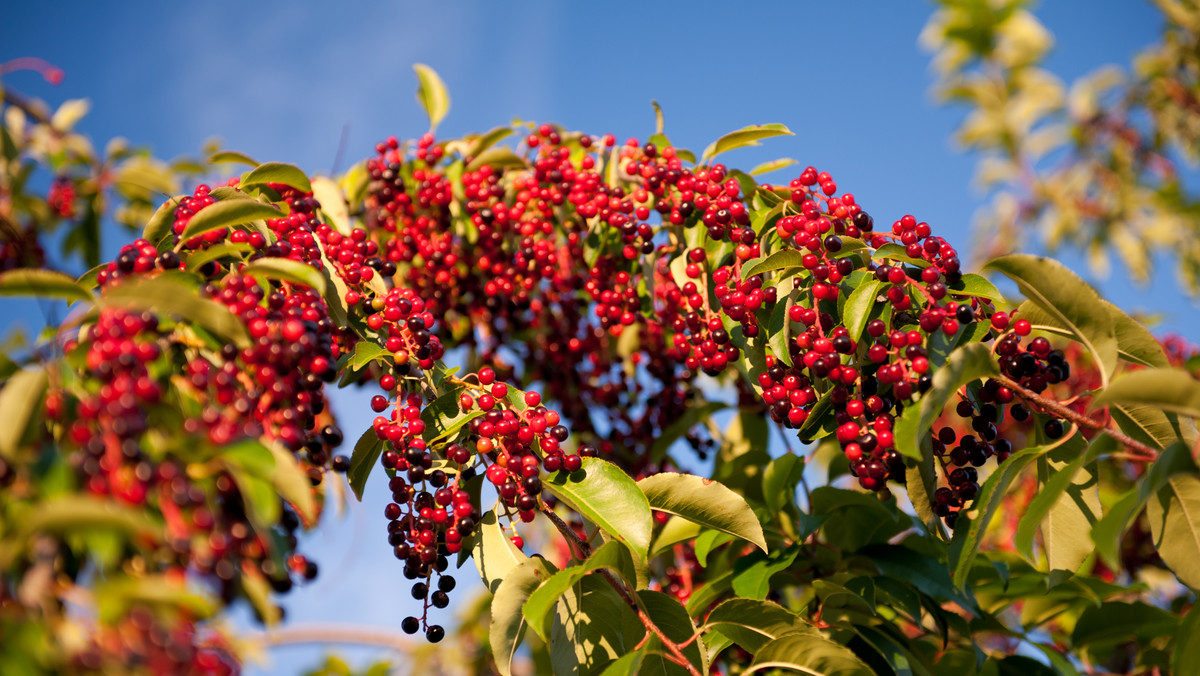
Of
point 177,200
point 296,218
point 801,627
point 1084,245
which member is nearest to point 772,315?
point 801,627

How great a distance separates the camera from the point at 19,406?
102cm

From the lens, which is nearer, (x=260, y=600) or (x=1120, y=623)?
(x=260, y=600)

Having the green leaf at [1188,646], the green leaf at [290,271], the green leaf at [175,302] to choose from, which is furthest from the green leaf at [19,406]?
the green leaf at [1188,646]

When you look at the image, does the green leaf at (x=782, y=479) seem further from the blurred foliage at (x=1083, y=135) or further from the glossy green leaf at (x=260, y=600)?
the blurred foliage at (x=1083, y=135)

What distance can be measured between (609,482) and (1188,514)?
1.10 m

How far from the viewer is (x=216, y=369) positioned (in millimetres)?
1295

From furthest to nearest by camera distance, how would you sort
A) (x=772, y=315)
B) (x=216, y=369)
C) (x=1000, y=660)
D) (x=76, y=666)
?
(x=1000, y=660), (x=772, y=315), (x=216, y=369), (x=76, y=666)

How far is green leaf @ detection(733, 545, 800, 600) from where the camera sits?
189cm

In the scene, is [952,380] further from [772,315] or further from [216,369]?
[216,369]

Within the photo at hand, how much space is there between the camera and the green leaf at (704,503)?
5.56 ft

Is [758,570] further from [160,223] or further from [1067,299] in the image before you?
[160,223]

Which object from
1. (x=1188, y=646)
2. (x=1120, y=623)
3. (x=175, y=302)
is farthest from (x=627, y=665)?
(x=1120, y=623)

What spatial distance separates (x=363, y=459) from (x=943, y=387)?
1249 mm

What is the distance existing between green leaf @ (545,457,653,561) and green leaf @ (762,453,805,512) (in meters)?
0.71
